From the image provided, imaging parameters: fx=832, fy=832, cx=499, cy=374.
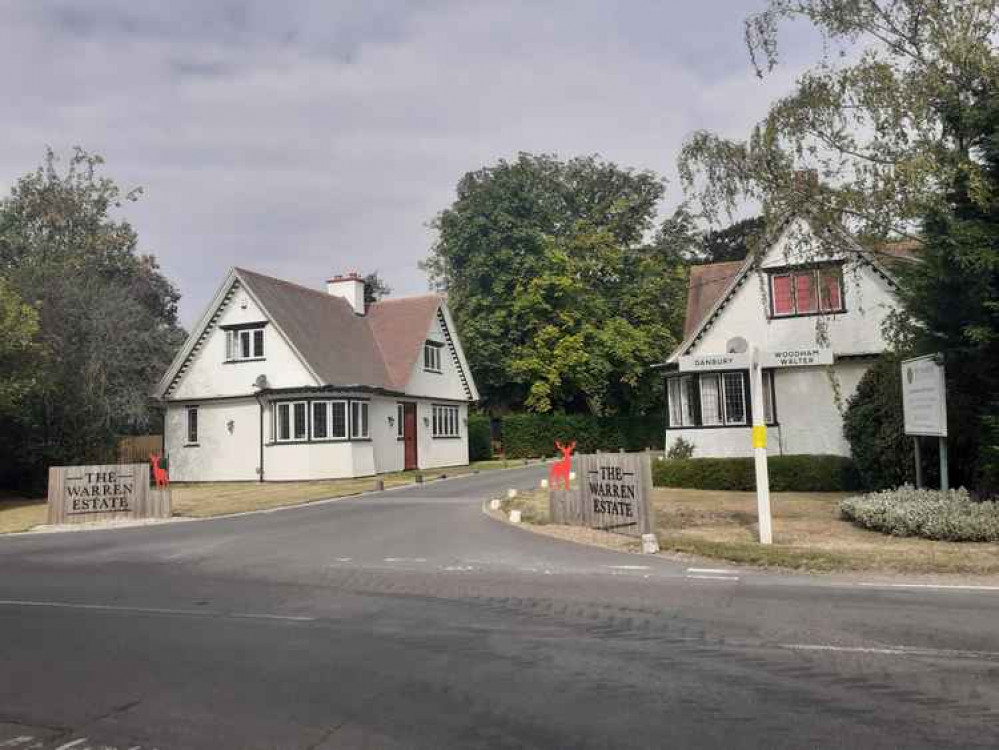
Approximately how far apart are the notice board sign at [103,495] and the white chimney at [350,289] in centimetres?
1888

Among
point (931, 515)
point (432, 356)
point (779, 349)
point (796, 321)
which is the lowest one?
point (931, 515)

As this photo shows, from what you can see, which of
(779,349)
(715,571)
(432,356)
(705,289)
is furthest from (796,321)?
(432,356)

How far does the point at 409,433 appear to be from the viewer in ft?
119

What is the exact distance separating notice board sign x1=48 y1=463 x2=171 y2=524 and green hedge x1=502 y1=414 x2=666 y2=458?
83.3ft

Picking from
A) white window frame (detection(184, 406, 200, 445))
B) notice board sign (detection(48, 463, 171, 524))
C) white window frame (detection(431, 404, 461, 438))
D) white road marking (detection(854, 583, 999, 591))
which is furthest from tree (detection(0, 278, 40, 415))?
white road marking (detection(854, 583, 999, 591))

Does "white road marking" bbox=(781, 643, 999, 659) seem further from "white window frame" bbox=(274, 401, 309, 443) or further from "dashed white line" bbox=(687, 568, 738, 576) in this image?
"white window frame" bbox=(274, 401, 309, 443)

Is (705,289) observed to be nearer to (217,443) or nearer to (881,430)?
(881,430)

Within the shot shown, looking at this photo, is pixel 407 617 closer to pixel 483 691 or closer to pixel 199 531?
pixel 483 691

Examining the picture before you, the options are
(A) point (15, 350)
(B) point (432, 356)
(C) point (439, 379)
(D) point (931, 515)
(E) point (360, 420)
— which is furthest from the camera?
(C) point (439, 379)

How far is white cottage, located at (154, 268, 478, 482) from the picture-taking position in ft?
103

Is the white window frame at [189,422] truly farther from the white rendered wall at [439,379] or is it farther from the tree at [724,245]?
the tree at [724,245]

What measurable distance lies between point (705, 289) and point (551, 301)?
1618 centimetres

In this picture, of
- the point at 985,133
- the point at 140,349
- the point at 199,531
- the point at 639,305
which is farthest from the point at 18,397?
the point at 639,305

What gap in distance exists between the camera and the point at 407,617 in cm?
855
